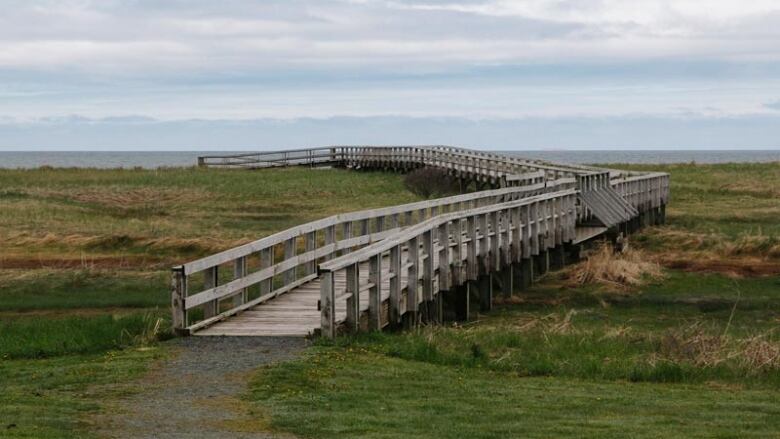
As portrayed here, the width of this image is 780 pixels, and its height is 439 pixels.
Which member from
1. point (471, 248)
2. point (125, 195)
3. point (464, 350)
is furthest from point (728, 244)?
point (125, 195)

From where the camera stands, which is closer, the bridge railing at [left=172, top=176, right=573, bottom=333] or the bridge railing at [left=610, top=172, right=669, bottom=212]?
the bridge railing at [left=172, top=176, right=573, bottom=333]

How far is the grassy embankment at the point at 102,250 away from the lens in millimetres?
13719

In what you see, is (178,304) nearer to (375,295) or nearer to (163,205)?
(375,295)

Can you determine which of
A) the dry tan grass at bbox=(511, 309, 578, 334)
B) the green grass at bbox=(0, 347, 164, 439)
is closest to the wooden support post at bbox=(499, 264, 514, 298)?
the dry tan grass at bbox=(511, 309, 578, 334)

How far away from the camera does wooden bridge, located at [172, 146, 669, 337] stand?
17.0 metres

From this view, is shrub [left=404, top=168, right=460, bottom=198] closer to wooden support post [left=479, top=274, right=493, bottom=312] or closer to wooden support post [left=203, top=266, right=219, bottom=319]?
wooden support post [left=479, top=274, right=493, bottom=312]

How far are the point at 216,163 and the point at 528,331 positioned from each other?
66.8 meters

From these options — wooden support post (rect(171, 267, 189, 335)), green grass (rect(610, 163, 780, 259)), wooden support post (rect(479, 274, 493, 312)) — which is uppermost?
wooden support post (rect(171, 267, 189, 335))

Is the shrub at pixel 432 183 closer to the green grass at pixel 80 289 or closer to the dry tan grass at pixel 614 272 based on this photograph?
the dry tan grass at pixel 614 272

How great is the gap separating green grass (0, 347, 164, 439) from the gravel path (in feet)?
0.87

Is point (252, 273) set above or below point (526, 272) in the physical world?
above

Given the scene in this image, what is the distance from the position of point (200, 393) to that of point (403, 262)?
10.4m

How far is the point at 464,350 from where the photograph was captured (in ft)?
53.9

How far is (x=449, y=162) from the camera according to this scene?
6725cm
